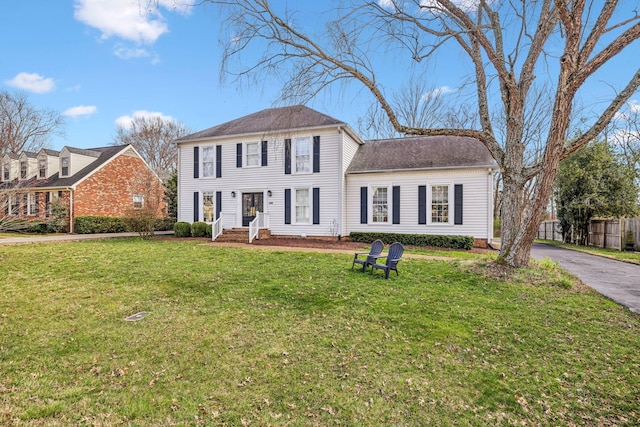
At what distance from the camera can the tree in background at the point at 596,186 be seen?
1720 cm

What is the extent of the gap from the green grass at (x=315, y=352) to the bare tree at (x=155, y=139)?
1077 inches

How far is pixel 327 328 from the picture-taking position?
4.73 m

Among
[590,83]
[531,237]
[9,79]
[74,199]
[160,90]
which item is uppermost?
[9,79]

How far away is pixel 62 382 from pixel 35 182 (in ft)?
80.1

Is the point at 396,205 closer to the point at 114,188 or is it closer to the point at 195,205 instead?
the point at 195,205

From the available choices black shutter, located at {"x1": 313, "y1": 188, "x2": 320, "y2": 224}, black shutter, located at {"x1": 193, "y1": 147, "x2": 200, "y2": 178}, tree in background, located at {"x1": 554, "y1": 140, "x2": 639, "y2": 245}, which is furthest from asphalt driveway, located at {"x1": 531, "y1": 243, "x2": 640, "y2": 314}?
black shutter, located at {"x1": 193, "y1": 147, "x2": 200, "y2": 178}

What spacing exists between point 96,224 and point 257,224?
11.7m

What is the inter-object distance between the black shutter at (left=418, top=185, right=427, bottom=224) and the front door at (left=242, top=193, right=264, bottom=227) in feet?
25.8

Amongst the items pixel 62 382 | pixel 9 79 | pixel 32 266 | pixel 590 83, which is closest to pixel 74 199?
pixel 9 79

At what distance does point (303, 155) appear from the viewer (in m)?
16.1

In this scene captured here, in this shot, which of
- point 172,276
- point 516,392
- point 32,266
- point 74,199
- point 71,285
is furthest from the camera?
point 74,199

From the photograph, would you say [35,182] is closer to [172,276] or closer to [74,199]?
[74,199]

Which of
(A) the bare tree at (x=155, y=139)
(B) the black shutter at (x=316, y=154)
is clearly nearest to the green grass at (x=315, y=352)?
(B) the black shutter at (x=316, y=154)

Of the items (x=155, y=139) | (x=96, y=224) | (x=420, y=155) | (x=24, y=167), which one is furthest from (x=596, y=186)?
(x=155, y=139)
